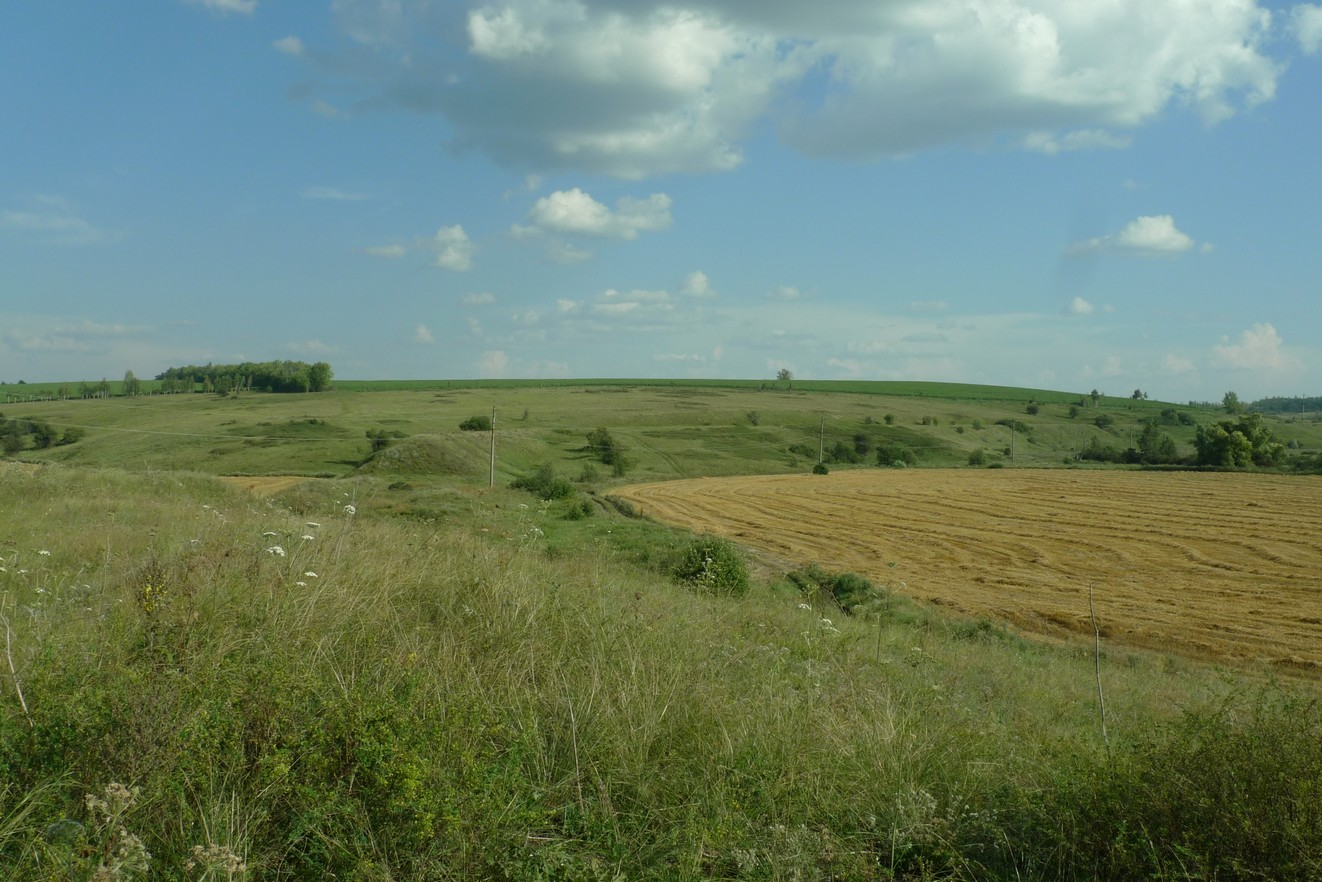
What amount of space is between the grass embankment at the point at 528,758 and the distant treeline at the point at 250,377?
125 metres

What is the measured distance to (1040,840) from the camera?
143 inches

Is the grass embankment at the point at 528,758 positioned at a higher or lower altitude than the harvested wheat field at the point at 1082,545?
higher

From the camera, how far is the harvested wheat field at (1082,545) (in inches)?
679

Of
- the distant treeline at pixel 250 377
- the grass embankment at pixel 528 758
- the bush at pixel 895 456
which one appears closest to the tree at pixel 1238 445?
the bush at pixel 895 456

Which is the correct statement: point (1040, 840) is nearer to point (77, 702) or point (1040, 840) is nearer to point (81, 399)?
point (77, 702)

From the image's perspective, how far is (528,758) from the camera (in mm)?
4016

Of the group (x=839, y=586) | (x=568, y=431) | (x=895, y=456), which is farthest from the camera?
(x=895, y=456)

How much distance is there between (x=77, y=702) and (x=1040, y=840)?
397cm

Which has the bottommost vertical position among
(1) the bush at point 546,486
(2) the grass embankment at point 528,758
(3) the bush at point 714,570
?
(1) the bush at point 546,486

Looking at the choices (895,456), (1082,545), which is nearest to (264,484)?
(1082,545)

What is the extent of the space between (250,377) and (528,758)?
438 ft

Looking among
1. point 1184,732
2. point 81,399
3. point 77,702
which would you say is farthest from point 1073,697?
point 81,399

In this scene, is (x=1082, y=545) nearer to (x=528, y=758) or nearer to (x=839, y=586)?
(x=839, y=586)

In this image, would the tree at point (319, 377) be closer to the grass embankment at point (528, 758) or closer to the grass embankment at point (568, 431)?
the grass embankment at point (568, 431)
